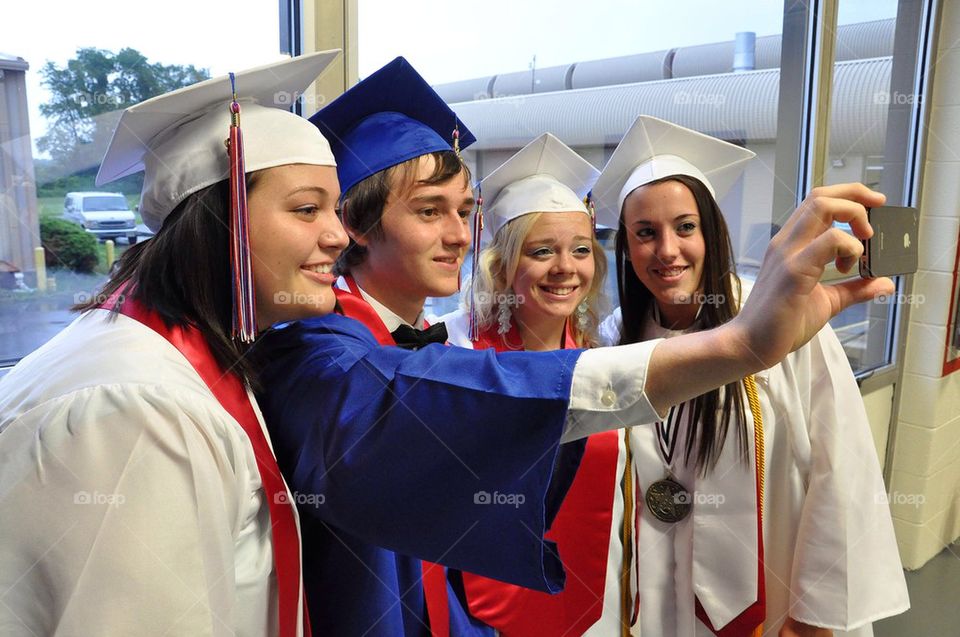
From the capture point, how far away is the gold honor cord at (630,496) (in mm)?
1535

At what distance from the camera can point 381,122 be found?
4.37ft

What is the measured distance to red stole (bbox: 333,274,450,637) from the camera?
48.1 inches

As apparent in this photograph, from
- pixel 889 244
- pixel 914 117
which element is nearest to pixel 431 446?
pixel 889 244

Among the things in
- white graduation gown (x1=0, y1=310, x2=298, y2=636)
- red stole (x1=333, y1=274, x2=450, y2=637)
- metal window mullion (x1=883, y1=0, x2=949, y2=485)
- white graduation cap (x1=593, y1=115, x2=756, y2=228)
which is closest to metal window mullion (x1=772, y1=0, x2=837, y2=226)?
metal window mullion (x1=883, y1=0, x2=949, y2=485)

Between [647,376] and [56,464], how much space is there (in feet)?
2.11

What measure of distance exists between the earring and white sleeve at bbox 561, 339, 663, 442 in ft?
3.17

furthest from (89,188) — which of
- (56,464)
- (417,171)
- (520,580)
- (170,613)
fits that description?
(520,580)

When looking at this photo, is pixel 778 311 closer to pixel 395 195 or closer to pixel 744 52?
pixel 395 195

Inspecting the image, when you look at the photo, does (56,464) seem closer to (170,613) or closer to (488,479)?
(170,613)

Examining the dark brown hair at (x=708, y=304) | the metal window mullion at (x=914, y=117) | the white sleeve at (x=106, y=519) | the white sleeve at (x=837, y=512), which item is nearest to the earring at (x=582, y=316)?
the dark brown hair at (x=708, y=304)

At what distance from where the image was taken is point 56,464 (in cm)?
77

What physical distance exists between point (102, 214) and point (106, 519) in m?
0.94

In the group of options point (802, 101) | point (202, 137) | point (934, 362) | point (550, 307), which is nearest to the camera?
point (202, 137)

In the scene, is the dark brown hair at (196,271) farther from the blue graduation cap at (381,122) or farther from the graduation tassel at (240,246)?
the blue graduation cap at (381,122)
